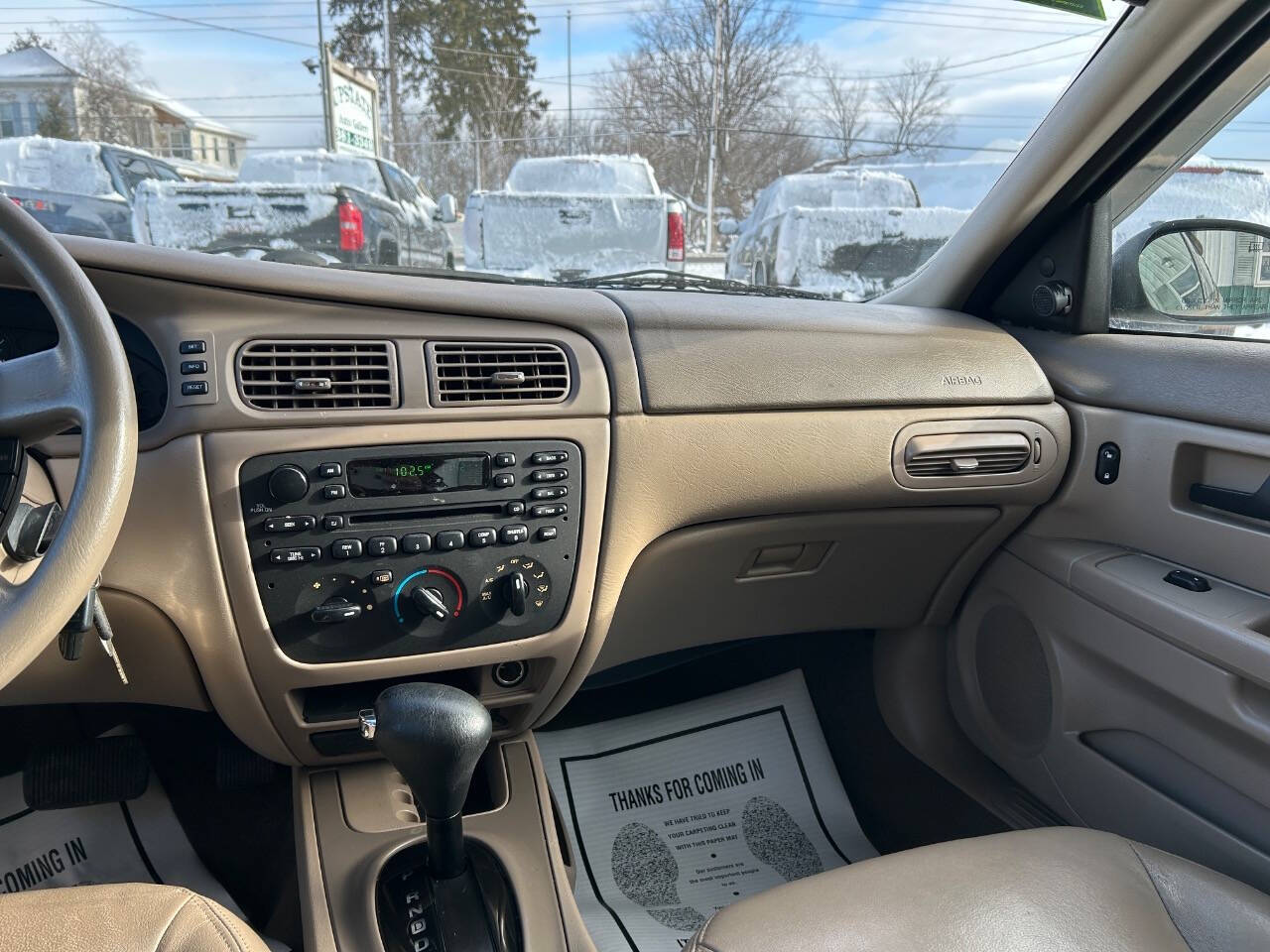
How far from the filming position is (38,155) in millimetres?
1738

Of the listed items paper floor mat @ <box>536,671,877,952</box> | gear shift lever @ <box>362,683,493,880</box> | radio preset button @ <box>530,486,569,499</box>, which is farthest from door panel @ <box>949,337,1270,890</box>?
gear shift lever @ <box>362,683,493,880</box>

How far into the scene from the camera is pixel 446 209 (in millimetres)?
2193

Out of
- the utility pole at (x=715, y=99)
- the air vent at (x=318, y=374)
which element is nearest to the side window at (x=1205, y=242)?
the utility pole at (x=715, y=99)

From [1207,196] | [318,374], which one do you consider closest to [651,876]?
[318,374]

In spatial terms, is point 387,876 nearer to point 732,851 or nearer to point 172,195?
point 732,851

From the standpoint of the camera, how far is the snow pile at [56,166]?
67.2 inches

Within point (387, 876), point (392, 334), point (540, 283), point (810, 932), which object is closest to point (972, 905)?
point (810, 932)

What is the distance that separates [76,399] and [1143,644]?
1518 mm

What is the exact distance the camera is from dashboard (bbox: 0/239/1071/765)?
4.30 feet

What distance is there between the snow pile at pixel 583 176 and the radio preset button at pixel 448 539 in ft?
3.52

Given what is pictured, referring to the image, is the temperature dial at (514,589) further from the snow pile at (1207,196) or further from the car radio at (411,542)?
the snow pile at (1207,196)

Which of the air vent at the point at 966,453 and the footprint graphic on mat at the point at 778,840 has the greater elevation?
the air vent at the point at 966,453

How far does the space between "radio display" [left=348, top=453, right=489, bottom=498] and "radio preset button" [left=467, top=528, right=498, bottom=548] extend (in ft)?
0.21

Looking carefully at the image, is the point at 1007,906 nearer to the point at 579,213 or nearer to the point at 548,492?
the point at 548,492
